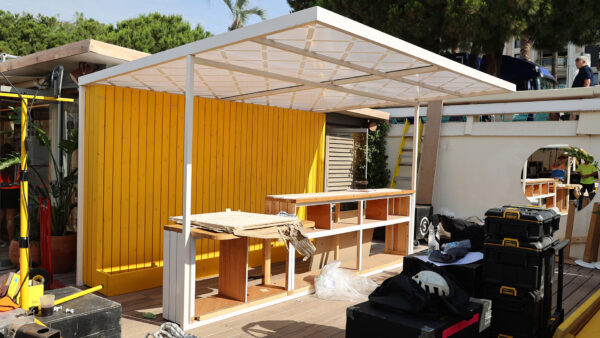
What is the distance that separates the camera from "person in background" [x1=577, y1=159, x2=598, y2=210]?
751 centimetres

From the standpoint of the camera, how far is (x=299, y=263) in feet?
23.1

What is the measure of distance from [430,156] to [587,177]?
288 cm

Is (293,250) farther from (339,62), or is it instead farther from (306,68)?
(339,62)

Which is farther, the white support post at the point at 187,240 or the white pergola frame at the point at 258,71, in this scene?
the white support post at the point at 187,240

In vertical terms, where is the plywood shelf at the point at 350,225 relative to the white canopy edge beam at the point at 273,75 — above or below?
below

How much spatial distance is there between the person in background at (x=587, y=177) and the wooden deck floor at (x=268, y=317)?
2.35m

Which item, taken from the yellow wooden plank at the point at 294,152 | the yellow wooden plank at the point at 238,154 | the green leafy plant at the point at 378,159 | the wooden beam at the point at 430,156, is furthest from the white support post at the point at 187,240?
the wooden beam at the point at 430,156

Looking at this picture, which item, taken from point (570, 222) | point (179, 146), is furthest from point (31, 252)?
point (570, 222)

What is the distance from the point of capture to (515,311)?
12.2 feet

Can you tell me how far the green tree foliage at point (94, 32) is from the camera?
2373 centimetres

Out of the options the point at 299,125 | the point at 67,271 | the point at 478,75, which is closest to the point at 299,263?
the point at 299,125

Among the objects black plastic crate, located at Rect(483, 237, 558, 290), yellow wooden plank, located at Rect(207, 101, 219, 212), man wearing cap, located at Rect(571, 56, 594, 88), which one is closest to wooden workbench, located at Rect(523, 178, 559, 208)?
man wearing cap, located at Rect(571, 56, 594, 88)

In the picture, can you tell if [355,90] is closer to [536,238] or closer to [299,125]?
[299,125]

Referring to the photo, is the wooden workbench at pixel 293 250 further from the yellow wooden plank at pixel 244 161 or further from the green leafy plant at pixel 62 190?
the green leafy plant at pixel 62 190
